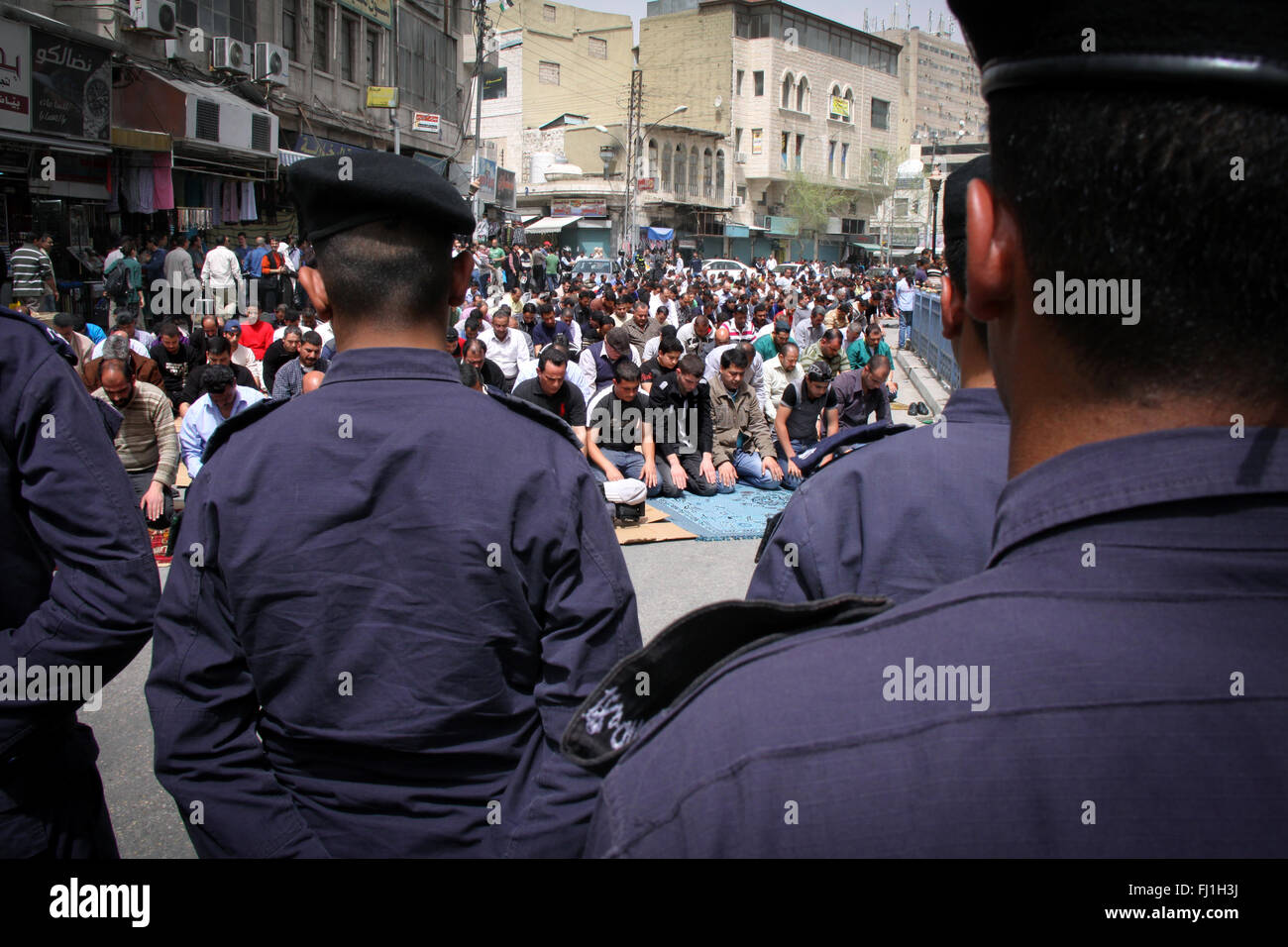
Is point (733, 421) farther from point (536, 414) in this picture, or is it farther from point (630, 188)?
point (630, 188)

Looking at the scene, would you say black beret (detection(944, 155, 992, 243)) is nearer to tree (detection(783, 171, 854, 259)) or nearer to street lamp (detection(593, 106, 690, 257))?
street lamp (detection(593, 106, 690, 257))

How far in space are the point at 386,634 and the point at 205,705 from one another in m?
0.35

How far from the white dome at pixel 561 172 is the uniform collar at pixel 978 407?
186 ft

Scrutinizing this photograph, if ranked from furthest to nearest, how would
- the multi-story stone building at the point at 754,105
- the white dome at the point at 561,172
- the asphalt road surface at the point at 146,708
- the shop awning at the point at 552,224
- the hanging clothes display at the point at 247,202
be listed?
1. the multi-story stone building at the point at 754,105
2. the white dome at the point at 561,172
3. the shop awning at the point at 552,224
4. the hanging clothes display at the point at 247,202
5. the asphalt road surface at the point at 146,708

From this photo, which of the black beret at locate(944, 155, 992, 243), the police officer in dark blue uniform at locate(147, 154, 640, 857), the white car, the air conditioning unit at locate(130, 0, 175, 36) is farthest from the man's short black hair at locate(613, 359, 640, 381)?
the white car

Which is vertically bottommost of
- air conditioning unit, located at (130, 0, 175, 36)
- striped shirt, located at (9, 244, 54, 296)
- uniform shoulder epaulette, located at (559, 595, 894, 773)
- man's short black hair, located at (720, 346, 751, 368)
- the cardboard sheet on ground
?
the cardboard sheet on ground

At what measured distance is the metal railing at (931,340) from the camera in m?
16.8

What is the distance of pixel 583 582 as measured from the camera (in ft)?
5.91

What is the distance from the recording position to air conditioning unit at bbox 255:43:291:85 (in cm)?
1991

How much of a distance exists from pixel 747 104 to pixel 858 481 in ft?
225

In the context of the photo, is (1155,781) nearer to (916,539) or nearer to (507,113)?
(916,539)

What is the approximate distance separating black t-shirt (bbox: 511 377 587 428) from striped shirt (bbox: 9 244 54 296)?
20.0ft

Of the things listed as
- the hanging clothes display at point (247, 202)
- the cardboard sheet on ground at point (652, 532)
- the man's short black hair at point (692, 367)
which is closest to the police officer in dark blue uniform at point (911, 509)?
the cardboard sheet on ground at point (652, 532)

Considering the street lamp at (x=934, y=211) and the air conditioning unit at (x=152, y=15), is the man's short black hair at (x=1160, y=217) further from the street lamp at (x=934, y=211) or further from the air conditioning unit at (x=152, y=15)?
the street lamp at (x=934, y=211)
